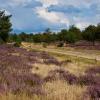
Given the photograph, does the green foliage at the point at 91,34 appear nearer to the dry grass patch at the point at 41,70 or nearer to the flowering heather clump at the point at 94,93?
the dry grass patch at the point at 41,70

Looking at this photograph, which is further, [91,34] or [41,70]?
[91,34]

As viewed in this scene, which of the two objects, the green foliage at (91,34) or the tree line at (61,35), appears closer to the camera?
the tree line at (61,35)

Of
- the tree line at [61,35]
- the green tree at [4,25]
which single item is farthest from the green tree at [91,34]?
the green tree at [4,25]

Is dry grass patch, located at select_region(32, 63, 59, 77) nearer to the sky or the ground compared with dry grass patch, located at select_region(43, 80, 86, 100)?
nearer to the ground

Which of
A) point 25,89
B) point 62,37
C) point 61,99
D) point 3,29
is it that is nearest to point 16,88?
point 25,89

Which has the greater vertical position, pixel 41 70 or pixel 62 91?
pixel 62 91

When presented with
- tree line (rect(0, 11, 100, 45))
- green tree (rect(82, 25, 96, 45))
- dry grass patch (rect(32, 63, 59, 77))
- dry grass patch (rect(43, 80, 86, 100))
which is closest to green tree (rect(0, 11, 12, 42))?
tree line (rect(0, 11, 100, 45))

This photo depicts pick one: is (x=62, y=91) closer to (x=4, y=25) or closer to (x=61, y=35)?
(x=4, y=25)

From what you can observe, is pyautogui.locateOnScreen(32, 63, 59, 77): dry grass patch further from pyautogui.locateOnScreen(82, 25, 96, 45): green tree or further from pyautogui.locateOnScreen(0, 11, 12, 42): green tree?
pyautogui.locateOnScreen(82, 25, 96, 45): green tree

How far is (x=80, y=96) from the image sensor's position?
11891 mm

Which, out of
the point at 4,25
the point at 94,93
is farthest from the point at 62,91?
the point at 4,25

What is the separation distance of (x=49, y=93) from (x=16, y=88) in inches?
45.1

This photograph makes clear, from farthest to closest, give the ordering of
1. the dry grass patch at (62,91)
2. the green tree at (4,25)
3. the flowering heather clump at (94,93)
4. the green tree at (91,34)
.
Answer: the green tree at (91,34)
the green tree at (4,25)
the flowering heather clump at (94,93)
the dry grass patch at (62,91)

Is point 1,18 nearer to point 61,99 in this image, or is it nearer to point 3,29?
point 3,29
